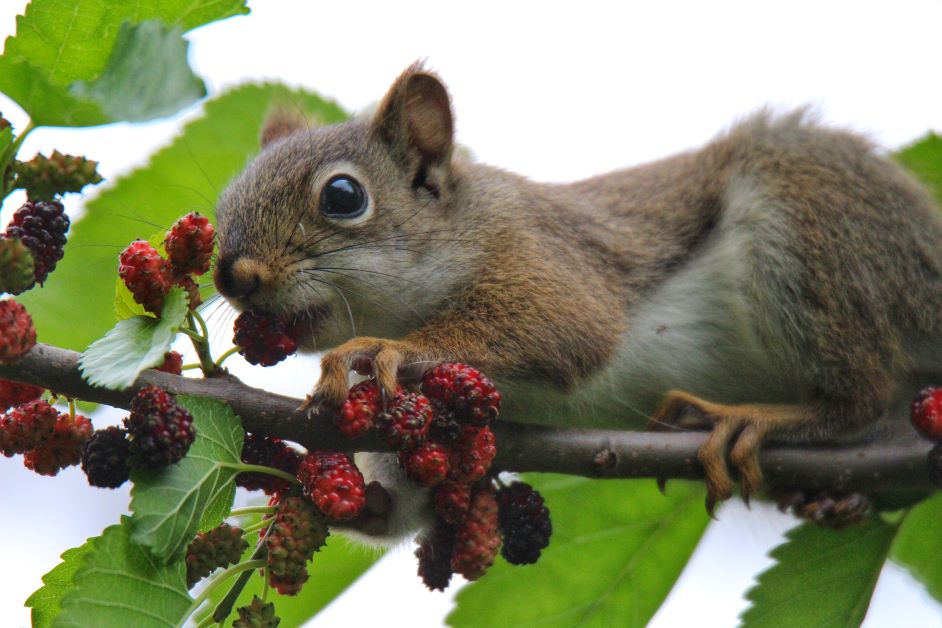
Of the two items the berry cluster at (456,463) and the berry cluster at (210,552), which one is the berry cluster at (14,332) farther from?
the berry cluster at (456,463)

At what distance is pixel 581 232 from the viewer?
3.57 metres

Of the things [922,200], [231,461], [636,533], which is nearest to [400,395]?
[231,461]

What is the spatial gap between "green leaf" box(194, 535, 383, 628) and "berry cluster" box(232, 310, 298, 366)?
0.56m

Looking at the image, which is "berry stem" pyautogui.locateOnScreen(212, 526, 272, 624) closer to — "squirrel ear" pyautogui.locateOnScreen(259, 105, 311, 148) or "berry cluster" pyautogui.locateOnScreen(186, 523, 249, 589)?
"berry cluster" pyautogui.locateOnScreen(186, 523, 249, 589)

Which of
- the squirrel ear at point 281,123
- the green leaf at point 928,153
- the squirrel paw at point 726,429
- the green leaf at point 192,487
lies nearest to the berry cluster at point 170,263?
the green leaf at point 192,487

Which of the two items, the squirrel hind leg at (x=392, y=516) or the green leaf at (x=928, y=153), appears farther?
the squirrel hind leg at (x=392, y=516)

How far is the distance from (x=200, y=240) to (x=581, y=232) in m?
1.73

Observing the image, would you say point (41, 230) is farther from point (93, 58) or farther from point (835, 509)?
point (835, 509)

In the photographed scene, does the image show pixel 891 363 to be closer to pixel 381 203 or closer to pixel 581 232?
pixel 581 232

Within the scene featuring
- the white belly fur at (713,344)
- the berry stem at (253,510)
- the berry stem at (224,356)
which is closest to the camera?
the berry stem at (253,510)

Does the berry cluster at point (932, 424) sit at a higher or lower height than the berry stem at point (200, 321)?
lower

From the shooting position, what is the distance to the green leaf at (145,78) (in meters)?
1.52

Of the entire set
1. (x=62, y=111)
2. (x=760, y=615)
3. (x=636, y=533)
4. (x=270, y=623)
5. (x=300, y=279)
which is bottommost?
(x=760, y=615)

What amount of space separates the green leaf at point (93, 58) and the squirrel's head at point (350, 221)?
0.90 meters
